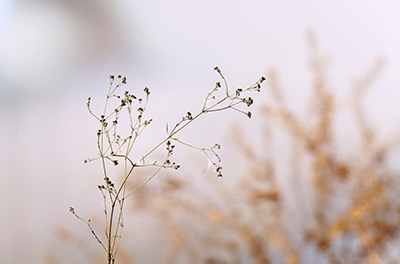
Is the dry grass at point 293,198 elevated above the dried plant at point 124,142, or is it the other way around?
the dry grass at point 293,198

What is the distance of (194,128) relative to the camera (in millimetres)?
1474

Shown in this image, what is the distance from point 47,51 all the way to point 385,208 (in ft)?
2.67

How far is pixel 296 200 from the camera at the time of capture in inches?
57.8

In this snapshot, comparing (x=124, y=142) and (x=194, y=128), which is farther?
(x=194, y=128)

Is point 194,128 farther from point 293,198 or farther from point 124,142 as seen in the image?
point 124,142

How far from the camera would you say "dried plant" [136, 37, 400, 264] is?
1.40 meters

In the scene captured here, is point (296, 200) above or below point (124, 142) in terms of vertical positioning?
above

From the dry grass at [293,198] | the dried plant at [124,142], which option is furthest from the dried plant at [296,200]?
the dried plant at [124,142]

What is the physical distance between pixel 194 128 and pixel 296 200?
282mm

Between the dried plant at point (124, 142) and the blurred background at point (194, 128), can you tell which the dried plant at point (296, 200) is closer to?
the blurred background at point (194, 128)

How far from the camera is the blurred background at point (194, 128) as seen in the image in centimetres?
142

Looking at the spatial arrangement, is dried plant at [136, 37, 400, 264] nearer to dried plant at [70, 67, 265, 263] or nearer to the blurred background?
the blurred background

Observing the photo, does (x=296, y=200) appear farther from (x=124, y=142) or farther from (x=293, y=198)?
(x=124, y=142)

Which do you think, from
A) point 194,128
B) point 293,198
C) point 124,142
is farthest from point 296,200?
point 124,142
